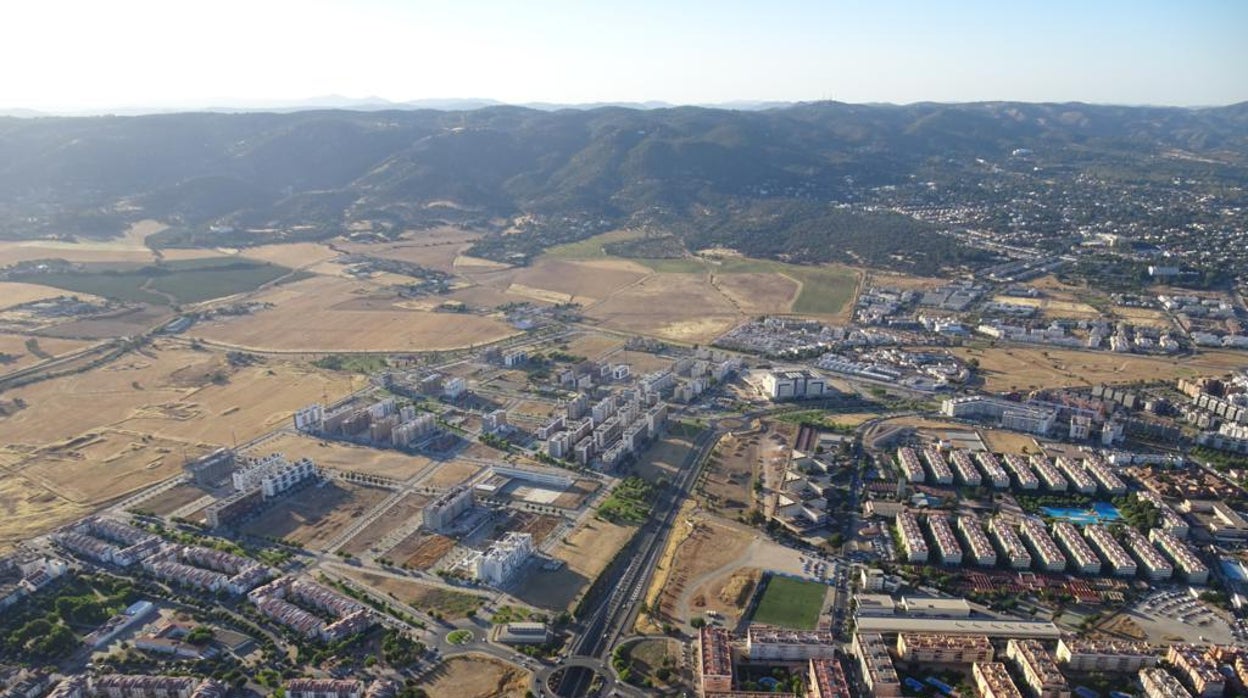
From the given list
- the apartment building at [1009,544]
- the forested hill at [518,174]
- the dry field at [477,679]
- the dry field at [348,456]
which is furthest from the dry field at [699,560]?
the forested hill at [518,174]

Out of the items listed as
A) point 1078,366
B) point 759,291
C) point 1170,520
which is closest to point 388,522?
point 1170,520

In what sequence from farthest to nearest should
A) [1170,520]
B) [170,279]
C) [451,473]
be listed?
Answer: [170,279]
[451,473]
[1170,520]

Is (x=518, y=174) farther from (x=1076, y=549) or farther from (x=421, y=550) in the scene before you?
(x=1076, y=549)

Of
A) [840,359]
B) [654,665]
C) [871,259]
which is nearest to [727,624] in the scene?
[654,665]

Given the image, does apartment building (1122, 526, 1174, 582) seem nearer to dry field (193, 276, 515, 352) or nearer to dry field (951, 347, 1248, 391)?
dry field (951, 347, 1248, 391)

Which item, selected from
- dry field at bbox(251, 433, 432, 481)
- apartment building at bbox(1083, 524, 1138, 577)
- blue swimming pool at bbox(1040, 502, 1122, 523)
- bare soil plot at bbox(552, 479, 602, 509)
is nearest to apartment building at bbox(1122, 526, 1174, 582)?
apartment building at bbox(1083, 524, 1138, 577)

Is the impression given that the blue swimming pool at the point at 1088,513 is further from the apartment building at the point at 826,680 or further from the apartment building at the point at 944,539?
the apartment building at the point at 826,680
